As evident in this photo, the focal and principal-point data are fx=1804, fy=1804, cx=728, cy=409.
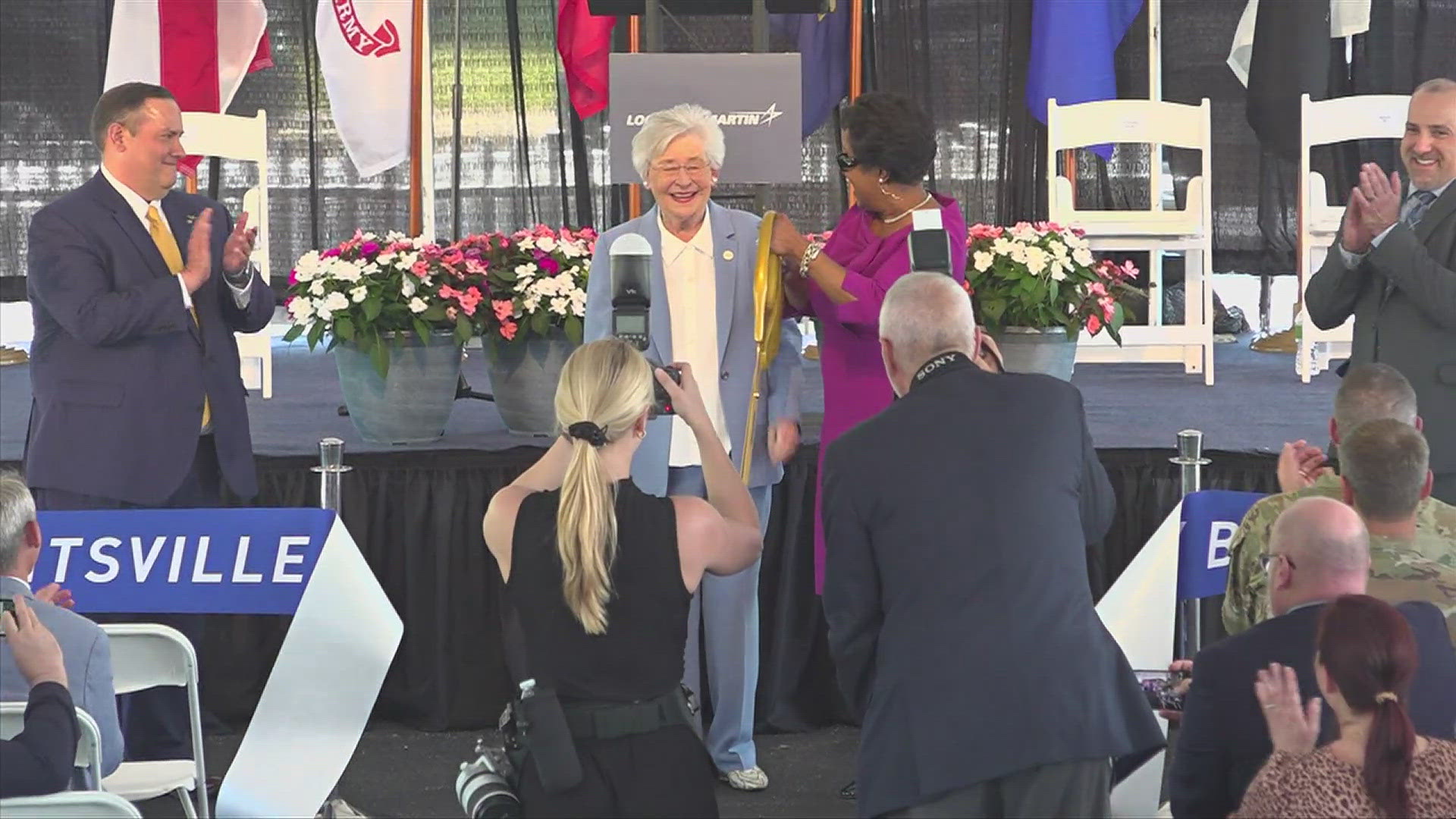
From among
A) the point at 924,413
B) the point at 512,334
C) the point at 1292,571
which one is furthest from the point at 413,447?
the point at 1292,571

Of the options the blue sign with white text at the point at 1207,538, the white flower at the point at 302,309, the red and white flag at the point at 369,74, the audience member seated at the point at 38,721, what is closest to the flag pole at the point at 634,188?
the white flower at the point at 302,309

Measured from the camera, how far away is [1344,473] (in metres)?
2.62

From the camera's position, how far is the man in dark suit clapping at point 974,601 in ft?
7.73

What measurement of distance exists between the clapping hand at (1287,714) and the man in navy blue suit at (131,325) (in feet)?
8.13

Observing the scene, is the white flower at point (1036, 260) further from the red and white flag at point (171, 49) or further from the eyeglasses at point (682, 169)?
the red and white flag at point (171, 49)

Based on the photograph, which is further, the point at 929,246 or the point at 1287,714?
the point at 929,246

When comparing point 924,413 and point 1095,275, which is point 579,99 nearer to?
point 1095,275

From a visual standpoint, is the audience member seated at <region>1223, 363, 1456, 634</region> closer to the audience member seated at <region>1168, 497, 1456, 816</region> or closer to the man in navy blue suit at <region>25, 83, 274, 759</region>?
the audience member seated at <region>1168, 497, 1456, 816</region>

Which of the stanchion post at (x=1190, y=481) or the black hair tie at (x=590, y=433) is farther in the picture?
the stanchion post at (x=1190, y=481)

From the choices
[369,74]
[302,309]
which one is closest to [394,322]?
[302,309]

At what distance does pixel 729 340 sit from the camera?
3793mm

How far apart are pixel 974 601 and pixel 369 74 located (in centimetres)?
544

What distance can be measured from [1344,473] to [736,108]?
6.13 ft

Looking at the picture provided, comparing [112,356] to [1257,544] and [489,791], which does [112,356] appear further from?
[1257,544]
